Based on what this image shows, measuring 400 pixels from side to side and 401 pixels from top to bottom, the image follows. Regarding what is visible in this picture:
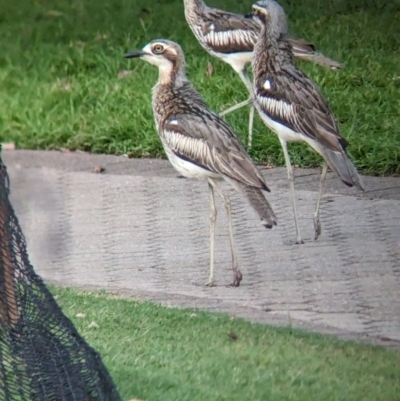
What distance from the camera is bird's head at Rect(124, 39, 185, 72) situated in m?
7.86

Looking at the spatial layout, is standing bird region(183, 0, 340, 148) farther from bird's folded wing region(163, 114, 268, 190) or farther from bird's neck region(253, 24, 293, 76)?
bird's folded wing region(163, 114, 268, 190)

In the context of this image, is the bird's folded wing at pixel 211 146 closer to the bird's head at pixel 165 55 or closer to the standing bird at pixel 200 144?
the standing bird at pixel 200 144

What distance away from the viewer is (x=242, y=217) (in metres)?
8.70

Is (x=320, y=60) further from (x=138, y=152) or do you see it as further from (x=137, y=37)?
(x=137, y=37)

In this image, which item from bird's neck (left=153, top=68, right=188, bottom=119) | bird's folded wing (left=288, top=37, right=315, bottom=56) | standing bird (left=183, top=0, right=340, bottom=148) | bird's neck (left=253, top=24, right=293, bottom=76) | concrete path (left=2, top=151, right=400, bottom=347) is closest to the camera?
concrete path (left=2, top=151, right=400, bottom=347)

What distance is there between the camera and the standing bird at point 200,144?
7.10 m

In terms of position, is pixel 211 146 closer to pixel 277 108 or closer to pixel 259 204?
pixel 259 204

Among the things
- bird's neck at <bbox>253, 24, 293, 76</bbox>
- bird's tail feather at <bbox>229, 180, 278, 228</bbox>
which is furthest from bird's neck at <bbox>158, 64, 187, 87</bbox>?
bird's tail feather at <bbox>229, 180, 278, 228</bbox>

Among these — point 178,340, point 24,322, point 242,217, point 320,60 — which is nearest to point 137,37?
point 320,60

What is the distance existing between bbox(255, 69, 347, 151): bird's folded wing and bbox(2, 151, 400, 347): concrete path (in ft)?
2.50

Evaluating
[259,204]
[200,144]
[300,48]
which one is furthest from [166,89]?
[300,48]

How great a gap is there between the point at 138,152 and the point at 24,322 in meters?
5.87

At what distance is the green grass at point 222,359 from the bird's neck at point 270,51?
8.46ft

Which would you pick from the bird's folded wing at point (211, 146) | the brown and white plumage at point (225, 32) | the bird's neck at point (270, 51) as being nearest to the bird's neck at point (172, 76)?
the bird's folded wing at point (211, 146)
